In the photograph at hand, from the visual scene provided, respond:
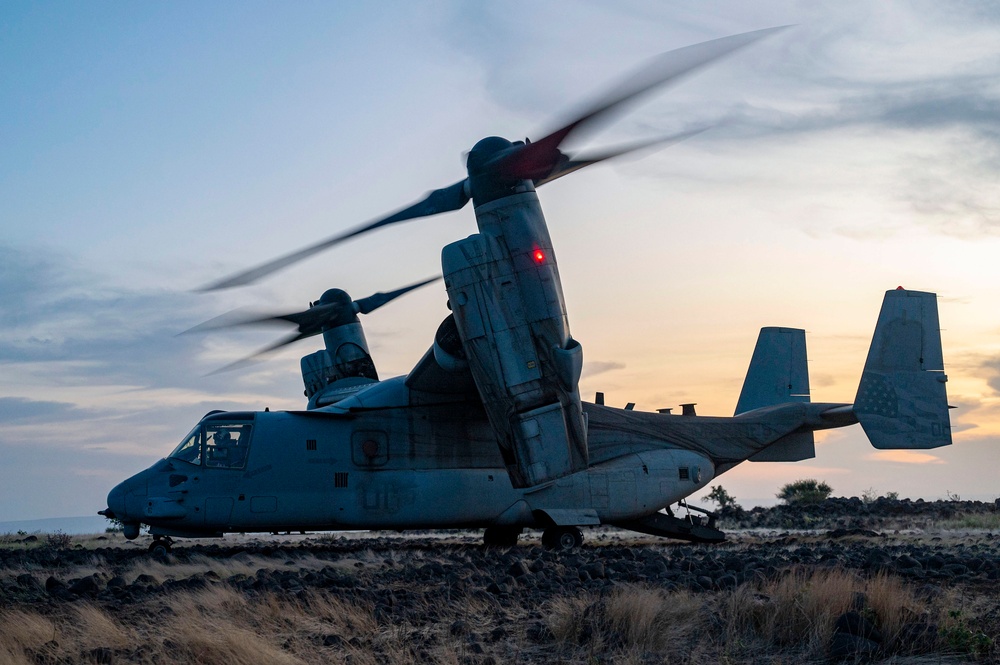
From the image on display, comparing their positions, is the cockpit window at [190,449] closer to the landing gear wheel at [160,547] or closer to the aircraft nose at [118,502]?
the aircraft nose at [118,502]

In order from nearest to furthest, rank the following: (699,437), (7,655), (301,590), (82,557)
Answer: (7,655) → (301,590) → (82,557) → (699,437)

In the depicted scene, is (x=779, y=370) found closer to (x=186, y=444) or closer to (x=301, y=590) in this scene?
(x=186, y=444)

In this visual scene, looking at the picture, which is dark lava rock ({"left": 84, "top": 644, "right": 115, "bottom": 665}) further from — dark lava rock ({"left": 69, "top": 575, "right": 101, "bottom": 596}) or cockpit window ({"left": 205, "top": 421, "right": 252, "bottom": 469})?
cockpit window ({"left": 205, "top": 421, "right": 252, "bottom": 469})

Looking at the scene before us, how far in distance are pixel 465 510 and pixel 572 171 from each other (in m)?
6.88

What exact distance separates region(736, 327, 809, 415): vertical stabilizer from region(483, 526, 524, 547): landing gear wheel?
826cm

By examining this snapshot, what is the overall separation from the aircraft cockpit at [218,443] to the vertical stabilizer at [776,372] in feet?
43.1

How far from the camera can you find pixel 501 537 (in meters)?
18.9

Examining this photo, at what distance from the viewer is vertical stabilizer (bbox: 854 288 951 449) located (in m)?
20.3

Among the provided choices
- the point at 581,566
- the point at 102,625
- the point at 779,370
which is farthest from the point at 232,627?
the point at 779,370

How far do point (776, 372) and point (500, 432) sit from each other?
10.6 m

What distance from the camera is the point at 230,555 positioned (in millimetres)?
16250

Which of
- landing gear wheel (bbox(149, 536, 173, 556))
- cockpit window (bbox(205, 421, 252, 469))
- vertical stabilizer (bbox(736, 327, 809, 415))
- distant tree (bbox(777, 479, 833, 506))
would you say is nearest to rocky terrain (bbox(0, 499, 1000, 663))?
landing gear wheel (bbox(149, 536, 173, 556))

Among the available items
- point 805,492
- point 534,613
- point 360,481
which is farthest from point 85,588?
point 805,492

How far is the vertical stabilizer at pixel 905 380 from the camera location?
66.7ft
